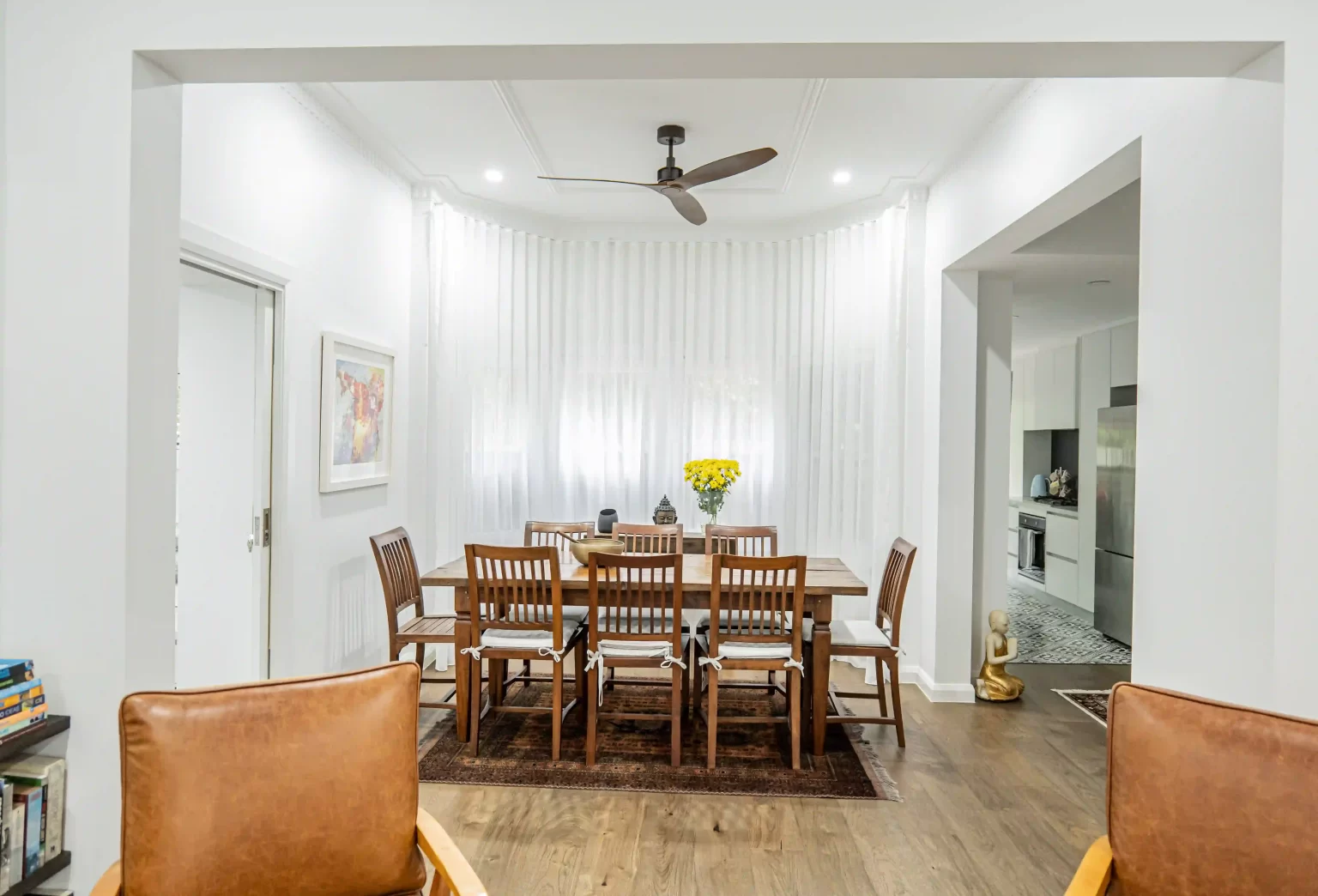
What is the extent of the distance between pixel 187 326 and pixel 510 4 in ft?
6.54

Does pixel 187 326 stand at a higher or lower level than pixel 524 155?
lower

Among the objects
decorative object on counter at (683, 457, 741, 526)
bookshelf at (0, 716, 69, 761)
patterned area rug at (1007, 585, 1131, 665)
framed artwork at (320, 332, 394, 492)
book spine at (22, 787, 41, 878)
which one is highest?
framed artwork at (320, 332, 394, 492)

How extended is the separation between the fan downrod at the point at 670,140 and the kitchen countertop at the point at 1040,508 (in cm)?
484

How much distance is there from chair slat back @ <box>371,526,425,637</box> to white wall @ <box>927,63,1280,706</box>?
2.96m

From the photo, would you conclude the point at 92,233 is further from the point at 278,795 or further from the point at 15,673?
the point at 278,795

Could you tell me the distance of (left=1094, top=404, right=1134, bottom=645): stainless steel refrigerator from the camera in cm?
528

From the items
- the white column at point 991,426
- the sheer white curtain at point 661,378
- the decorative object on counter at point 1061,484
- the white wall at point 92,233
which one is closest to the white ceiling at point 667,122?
the sheer white curtain at point 661,378

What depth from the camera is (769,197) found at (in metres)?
4.64

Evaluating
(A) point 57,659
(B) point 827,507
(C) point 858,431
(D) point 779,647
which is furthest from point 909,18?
(B) point 827,507

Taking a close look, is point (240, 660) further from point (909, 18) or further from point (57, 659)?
point (909, 18)

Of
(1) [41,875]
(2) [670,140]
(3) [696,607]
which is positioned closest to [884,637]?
(3) [696,607]

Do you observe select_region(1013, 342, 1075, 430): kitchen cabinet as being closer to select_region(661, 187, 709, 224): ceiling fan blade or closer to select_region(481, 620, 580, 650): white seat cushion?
select_region(661, 187, 709, 224): ceiling fan blade

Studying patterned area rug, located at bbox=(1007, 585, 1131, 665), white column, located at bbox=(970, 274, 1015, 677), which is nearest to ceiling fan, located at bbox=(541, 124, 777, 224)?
white column, located at bbox=(970, 274, 1015, 677)

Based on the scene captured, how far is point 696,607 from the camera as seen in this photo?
3.25 meters
